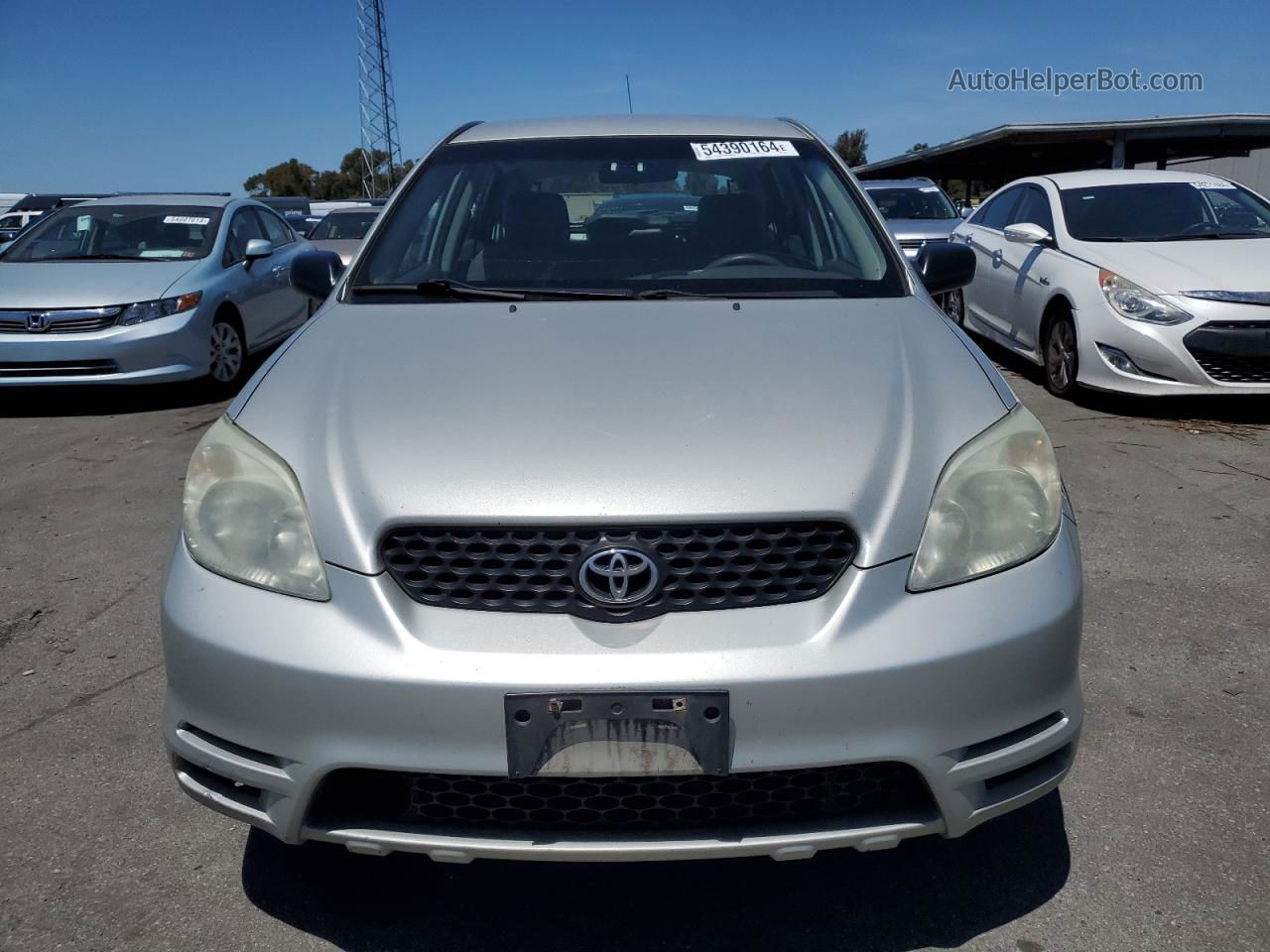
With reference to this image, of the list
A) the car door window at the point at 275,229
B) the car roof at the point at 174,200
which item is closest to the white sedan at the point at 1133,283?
the car door window at the point at 275,229

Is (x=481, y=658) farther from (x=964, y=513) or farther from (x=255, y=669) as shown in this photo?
(x=964, y=513)

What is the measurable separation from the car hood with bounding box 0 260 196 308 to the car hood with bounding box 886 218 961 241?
6.78 meters

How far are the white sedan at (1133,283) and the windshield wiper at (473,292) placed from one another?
4711mm

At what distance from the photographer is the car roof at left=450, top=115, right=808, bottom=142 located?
140 inches

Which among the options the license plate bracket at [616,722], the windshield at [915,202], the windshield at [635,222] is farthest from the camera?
the windshield at [915,202]

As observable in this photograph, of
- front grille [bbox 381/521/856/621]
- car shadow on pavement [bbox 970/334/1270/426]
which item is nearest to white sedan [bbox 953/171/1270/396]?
car shadow on pavement [bbox 970/334/1270/426]

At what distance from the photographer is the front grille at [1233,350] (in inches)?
247

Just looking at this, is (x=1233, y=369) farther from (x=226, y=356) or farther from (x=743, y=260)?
(x=226, y=356)

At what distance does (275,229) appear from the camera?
9.79 metres

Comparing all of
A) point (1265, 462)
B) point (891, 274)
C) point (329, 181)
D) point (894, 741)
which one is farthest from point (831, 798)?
point (329, 181)

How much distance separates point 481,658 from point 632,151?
6.77 feet

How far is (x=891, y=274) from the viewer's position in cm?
299

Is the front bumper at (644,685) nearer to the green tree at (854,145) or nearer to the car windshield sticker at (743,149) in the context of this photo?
the car windshield sticker at (743,149)

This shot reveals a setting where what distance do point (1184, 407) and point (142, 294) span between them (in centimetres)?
680
